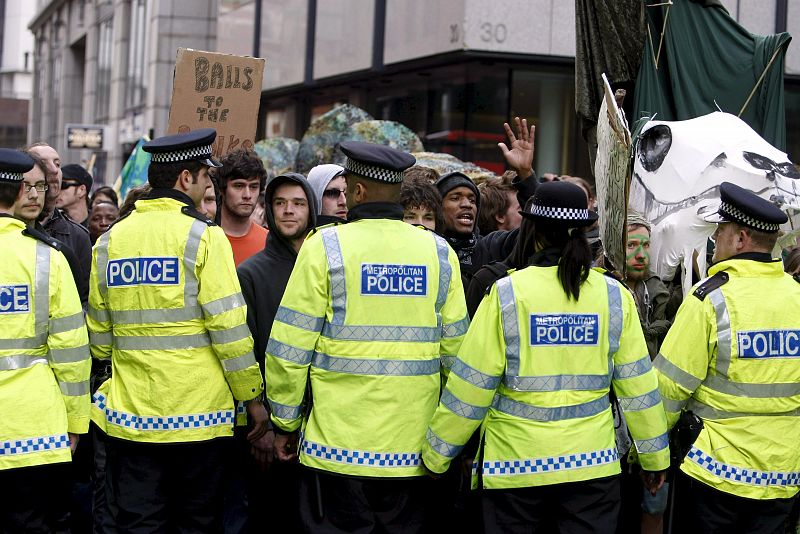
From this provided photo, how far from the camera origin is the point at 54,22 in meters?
49.9

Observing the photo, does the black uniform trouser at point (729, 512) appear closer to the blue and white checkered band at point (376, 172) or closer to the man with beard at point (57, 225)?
the blue and white checkered band at point (376, 172)

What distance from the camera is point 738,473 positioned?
4.73 meters

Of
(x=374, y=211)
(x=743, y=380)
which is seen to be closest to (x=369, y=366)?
(x=374, y=211)

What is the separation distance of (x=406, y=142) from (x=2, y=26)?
66.5m

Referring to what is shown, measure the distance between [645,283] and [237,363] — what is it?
8.25 ft

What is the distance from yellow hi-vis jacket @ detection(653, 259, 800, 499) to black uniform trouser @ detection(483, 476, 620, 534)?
0.59m

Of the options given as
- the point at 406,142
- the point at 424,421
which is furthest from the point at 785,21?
the point at 424,421

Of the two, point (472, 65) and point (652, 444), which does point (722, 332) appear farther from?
point (472, 65)

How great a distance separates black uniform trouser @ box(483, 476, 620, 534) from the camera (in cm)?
439

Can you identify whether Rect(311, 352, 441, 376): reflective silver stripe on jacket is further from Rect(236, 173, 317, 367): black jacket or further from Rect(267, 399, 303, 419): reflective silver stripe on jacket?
Rect(236, 173, 317, 367): black jacket

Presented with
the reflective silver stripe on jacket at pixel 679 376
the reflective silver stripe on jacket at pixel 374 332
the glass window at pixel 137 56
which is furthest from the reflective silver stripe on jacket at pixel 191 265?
the glass window at pixel 137 56

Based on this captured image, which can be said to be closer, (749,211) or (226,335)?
(749,211)

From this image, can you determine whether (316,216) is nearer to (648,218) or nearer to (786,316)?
(648,218)

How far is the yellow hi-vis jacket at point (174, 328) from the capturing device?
16.2 feet
